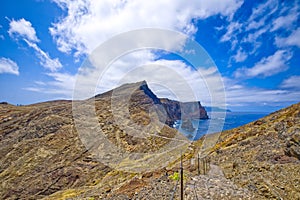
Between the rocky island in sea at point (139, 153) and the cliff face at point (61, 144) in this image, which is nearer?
the rocky island in sea at point (139, 153)

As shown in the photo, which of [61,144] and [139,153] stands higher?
[61,144]

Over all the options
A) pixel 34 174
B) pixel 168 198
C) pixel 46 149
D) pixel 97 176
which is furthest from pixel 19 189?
pixel 168 198

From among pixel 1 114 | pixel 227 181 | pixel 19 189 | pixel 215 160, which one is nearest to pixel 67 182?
pixel 19 189

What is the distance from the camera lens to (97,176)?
4094 centimetres

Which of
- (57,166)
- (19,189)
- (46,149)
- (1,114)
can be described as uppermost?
(1,114)

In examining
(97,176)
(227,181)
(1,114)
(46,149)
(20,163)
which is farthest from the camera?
(1,114)

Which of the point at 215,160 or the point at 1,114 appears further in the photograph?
the point at 1,114

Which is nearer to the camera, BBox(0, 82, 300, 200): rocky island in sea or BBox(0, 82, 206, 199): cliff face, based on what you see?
BBox(0, 82, 300, 200): rocky island in sea

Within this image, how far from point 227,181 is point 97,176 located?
35.4 metres

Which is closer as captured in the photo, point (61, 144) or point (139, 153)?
point (139, 153)

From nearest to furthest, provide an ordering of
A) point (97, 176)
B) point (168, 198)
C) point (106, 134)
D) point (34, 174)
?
1. point (168, 198)
2. point (97, 176)
3. point (34, 174)
4. point (106, 134)

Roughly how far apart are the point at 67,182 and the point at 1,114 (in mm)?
50462

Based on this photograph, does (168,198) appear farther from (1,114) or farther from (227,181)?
(1,114)

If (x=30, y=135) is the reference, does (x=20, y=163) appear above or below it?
below
